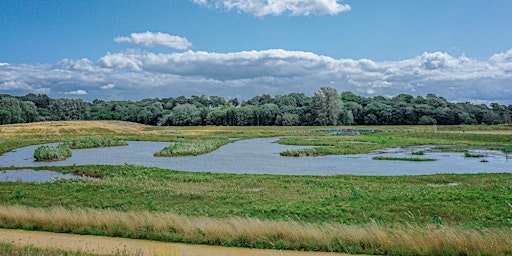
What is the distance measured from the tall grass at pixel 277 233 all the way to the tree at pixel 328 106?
13196 centimetres

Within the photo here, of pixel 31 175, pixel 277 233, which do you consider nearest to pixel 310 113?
pixel 31 175

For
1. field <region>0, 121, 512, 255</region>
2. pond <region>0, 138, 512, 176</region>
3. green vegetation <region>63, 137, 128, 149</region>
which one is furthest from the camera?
green vegetation <region>63, 137, 128, 149</region>

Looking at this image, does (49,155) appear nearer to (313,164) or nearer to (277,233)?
(313,164)

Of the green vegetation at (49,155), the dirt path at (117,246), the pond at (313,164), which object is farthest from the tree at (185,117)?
the dirt path at (117,246)

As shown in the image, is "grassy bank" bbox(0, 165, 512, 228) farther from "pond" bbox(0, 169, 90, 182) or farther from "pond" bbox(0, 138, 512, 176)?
"pond" bbox(0, 138, 512, 176)

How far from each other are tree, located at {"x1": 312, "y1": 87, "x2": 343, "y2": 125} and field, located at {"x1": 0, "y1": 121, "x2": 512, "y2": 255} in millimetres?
115747

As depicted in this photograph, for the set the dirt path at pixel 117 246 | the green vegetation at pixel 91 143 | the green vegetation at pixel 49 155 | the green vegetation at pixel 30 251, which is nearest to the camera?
the green vegetation at pixel 30 251

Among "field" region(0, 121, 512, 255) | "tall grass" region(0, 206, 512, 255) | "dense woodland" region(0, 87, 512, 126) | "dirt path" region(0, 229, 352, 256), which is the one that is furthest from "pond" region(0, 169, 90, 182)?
"dense woodland" region(0, 87, 512, 126)

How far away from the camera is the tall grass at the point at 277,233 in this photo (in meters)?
11.4

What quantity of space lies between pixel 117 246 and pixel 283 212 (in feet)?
21.9

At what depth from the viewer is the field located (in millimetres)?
11922

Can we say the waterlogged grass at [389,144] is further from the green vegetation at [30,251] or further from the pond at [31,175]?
the green vegetation at [30,251]

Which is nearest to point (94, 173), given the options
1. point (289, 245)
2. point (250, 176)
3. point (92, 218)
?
point (250, 176)

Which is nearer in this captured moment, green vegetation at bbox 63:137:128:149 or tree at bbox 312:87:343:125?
green vegetation at bbox 63:137:128:149
